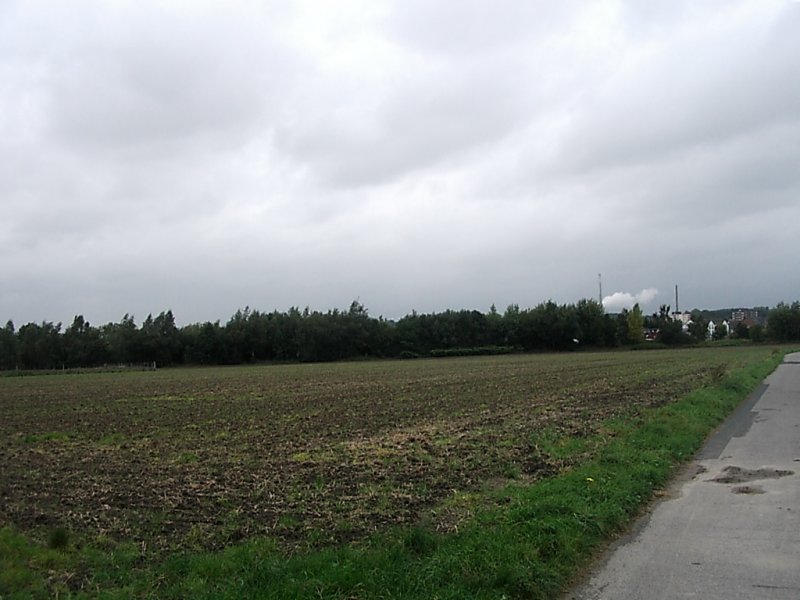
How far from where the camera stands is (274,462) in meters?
12.8

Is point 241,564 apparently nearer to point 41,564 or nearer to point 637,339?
point 41,564

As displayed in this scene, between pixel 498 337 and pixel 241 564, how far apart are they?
412ft

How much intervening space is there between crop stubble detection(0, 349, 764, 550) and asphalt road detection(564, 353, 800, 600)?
212 cm

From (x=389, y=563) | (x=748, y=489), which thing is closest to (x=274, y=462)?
(x=389, y=563)

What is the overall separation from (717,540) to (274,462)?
8101 millimetres

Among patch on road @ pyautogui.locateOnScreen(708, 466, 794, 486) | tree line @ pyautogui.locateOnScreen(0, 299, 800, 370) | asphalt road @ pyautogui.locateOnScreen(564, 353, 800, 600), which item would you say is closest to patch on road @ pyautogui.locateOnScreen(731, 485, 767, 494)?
asphalt road @ pyautogui.locateOnScreen(564, 353, 800, 600)

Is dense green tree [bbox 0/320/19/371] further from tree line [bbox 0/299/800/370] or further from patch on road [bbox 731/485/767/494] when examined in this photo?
patch on road [bbox 731/485/767/494]

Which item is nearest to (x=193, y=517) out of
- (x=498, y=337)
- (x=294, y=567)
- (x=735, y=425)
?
(x=294, y=567)

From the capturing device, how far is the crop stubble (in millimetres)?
8273

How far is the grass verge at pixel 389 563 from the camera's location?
5547 mm

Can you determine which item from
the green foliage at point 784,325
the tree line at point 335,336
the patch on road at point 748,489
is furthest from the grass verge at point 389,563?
the green foliage at point 784,325

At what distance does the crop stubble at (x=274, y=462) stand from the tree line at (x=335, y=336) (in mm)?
93010

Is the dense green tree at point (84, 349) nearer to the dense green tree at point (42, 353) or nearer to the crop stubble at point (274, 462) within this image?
the dense green tree at point (42, 353)

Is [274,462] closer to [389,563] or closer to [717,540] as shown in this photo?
[389,563]
